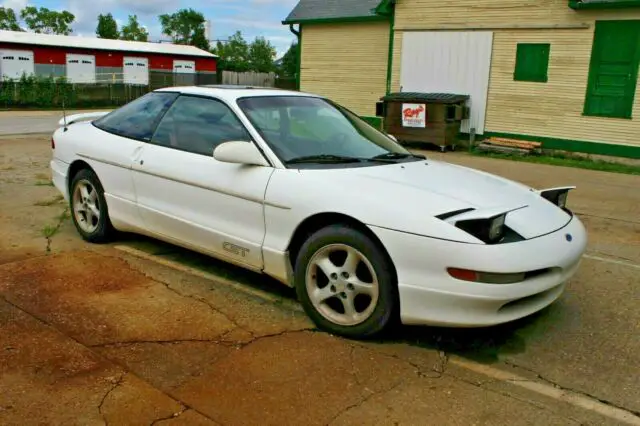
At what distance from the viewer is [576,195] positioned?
9320mm

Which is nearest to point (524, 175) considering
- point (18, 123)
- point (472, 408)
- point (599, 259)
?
point (599, 259)

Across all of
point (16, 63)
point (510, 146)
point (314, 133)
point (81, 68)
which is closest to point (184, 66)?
point (81, 68)

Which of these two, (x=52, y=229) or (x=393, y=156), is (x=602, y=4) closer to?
(x=393, y=156)

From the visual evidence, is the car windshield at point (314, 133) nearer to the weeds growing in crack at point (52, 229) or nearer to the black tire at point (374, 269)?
the black tire at point (374, 269)

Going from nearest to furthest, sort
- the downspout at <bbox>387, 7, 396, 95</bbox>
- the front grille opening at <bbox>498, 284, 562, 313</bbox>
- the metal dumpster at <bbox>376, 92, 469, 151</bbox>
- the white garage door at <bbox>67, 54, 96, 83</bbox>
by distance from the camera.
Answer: the front grille opening at <bbox>498, 284, 562, 313</bbox>, the metal dumpster at <bbox>376, 92, 469, 151</bbox>, the downspout at <bbox>387, 7, 396, 95</bbox>, the white garage door at <bbox>67, 54, 96, 83</bbox>

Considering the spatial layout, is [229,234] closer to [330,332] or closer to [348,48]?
[330,332]

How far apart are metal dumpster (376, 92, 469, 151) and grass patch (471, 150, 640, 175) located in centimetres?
87

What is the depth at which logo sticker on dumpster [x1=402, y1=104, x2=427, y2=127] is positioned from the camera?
49.2 ft

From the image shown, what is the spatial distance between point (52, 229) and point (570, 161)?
1124 centimetres

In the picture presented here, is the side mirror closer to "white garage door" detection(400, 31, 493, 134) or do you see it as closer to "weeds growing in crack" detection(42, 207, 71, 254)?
"weeds growing in crack" detection(42, 207, 71, 254)

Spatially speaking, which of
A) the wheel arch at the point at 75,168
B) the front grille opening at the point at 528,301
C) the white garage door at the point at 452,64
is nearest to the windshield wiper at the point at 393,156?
the front grille opening at the point at 528,301

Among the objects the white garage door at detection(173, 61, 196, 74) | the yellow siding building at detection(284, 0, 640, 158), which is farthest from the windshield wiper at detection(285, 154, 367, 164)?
the white garage door at detection(173, 61, 196, 74)

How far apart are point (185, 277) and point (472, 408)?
2.56 m

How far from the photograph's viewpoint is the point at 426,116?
14953 mm
